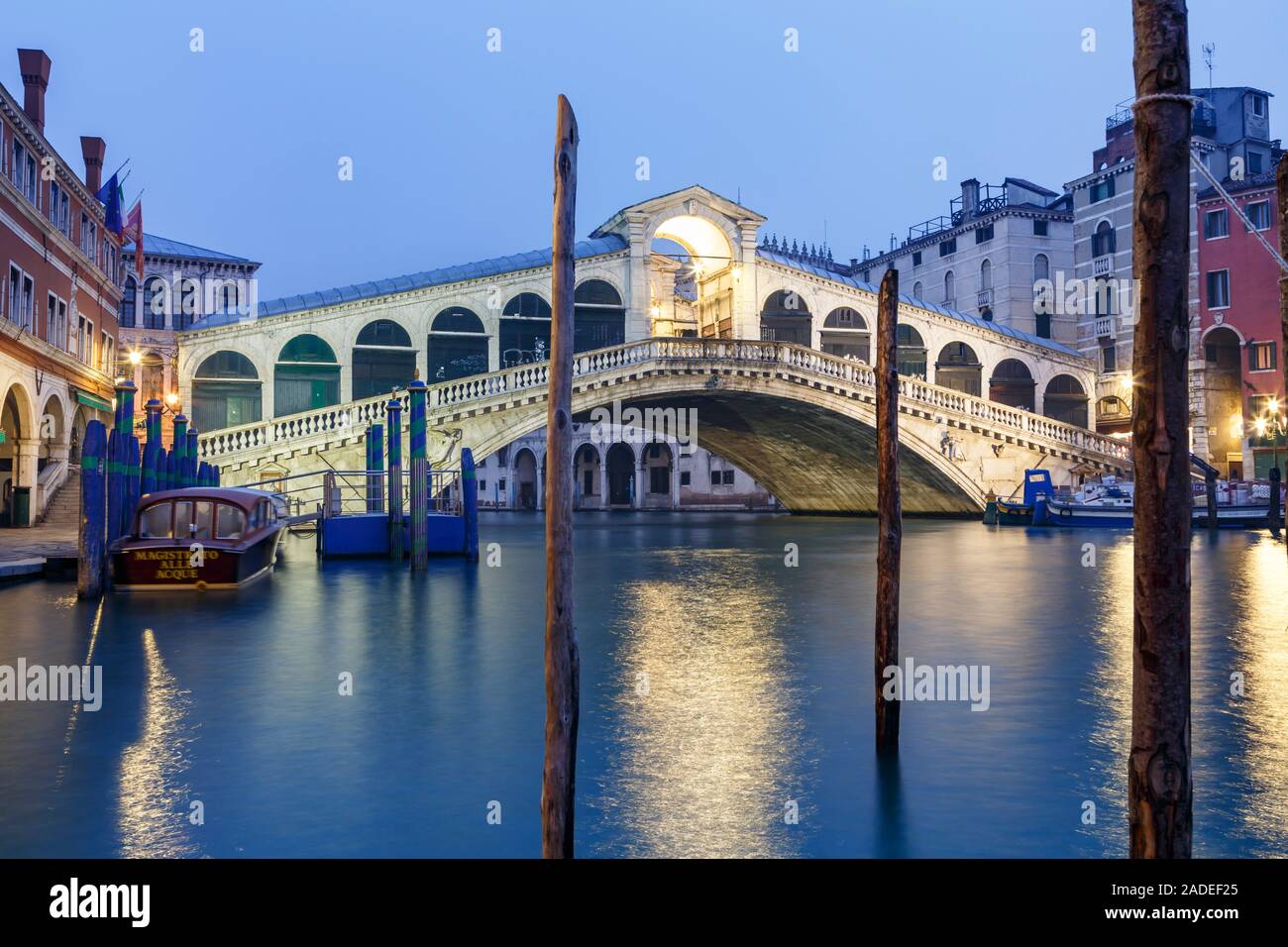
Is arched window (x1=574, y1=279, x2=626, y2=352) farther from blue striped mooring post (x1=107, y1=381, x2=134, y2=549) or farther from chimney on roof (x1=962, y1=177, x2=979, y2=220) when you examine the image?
blue striped mooring post (x1=107, y1=381, x2=134, y2=549)

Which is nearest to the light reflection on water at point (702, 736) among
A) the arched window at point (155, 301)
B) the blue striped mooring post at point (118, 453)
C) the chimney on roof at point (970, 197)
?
the blue striped mooring post at point (118, 453)

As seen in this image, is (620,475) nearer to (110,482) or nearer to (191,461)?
(191,461)

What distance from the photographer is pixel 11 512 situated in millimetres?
26578

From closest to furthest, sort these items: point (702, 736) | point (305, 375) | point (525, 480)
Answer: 1. point (702, 736)
2. point (305, 375)
3. point (525, 480)

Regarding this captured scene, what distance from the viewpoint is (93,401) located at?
31.4m

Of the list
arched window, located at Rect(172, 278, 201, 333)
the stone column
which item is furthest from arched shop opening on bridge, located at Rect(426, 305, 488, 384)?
arched window, located at Rect(172, 278, 201, 333)

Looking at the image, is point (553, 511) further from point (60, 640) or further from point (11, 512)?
point (11, 512)

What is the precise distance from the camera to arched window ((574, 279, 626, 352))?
128ft

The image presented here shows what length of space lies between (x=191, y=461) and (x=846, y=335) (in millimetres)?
27258

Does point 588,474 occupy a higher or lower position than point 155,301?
lower

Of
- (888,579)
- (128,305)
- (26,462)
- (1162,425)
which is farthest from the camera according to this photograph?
(128,305)

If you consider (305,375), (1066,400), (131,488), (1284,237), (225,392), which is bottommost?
(131,488)

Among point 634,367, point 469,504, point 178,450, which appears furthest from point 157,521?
point 634,367

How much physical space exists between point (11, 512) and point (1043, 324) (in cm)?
3987
